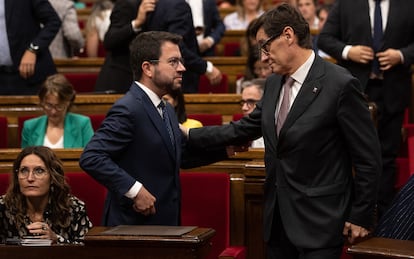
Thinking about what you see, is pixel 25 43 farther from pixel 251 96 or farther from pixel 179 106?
pixel 251 96

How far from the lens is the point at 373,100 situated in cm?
403

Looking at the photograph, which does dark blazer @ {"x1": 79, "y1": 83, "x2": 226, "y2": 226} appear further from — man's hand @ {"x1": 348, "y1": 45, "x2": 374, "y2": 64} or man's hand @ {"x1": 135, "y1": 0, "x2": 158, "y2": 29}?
man's hand @ {"x1": 135, "y1": 0, "x2": 158, "y2": 29}

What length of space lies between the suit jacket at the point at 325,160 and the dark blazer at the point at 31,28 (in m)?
2.21

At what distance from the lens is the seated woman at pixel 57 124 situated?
389 cm

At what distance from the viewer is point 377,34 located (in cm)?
404

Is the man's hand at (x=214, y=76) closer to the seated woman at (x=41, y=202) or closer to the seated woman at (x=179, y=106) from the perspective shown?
the seated woman at (x=179, y=106)

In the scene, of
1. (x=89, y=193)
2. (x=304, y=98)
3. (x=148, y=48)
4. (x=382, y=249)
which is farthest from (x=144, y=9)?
(x=382, y=249)

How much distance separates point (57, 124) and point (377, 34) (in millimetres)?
1366

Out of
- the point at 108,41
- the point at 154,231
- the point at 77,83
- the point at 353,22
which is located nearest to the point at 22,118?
the point at 108,41

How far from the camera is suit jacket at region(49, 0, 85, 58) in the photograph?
5.16 metres

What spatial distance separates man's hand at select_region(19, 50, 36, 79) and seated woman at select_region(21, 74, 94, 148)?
0.57 m

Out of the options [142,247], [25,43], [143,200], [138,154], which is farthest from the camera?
[25,43]

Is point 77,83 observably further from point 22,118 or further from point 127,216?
point 127,216

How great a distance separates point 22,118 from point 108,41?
0.57 m
